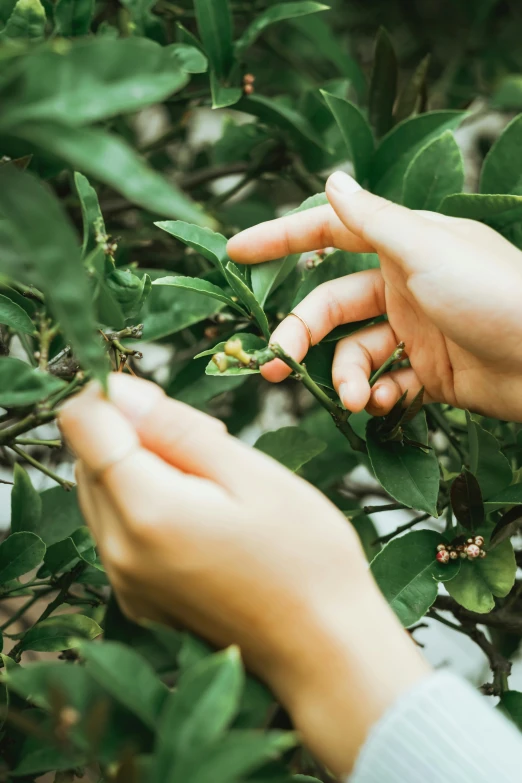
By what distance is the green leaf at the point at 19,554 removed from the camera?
1.94ft

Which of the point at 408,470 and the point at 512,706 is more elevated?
the point at 408,470

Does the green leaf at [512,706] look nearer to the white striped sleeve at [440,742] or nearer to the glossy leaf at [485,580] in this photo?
the glossy leaf at [485,580]

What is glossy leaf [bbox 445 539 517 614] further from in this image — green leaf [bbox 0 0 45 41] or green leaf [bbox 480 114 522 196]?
green leaf [bbox 0 0 45 41]

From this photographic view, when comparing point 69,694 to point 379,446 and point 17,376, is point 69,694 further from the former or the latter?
point 379,446

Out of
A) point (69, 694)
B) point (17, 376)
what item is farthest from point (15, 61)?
point (69, 694)

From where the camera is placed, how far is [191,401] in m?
0.81

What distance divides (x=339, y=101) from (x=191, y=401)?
356mm

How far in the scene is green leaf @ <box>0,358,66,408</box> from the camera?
44 cm

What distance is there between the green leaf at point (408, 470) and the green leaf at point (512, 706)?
0.21 m

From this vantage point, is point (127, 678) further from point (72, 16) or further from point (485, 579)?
point (72, 16)

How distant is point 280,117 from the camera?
89cm

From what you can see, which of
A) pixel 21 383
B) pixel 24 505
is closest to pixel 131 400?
pixel 21 383

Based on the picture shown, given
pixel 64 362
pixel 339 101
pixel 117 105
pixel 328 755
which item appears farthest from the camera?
pixel 339 101

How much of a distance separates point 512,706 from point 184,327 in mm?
481
